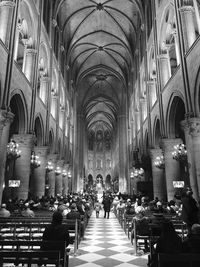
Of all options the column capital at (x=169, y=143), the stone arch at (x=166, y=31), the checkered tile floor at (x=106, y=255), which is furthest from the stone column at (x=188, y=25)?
the checkered tile floor at (x=106, y=255)

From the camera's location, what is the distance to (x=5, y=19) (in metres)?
12.3

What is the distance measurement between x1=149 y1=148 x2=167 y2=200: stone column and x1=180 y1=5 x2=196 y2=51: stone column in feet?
30.1

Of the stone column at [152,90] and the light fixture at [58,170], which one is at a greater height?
the stone column at [152,90]

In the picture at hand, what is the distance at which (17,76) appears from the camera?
13.5 metres

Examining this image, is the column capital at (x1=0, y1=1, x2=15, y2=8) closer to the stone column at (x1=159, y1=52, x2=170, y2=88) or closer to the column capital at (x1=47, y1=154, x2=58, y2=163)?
the stone column at (x1=159, y1=52, x2=170, y2=88)

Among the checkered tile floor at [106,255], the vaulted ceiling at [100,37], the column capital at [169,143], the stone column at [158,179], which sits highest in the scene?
the vaulted ceiling at [100,37]

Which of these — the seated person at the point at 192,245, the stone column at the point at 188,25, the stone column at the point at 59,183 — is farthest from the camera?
the stone column at the point at 59,183

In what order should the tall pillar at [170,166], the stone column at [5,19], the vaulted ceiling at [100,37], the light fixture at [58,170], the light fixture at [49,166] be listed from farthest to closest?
1. the vaulted ceiling at [100,37]
2. the light fixture at [58,170]
3. the light fixture at [49,166]
4. the tall pillar at [170,166]
5. the stone column at [5,19]

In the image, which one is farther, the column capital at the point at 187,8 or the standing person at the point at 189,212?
the column capital at the point at 187,8

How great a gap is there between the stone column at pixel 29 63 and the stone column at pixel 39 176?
5673mm

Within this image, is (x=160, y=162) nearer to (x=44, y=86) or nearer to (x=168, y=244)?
(x=44, y=86)

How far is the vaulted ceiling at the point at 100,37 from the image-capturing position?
2694 cm

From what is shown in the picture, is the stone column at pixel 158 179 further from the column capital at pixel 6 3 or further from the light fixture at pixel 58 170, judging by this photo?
the column capital at pixel 6 3

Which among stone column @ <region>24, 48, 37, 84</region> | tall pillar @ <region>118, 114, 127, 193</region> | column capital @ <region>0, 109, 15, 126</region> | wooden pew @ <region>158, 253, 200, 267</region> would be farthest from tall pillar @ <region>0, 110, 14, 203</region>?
tall pillar @ <region>118, 114, 127, 193</region>
